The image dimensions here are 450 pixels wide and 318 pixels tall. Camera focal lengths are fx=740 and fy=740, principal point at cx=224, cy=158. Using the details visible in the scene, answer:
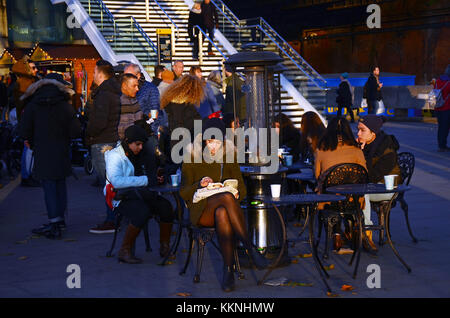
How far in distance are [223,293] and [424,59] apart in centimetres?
2594

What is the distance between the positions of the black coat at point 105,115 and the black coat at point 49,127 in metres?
0.39

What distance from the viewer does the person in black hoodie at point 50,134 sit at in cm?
826

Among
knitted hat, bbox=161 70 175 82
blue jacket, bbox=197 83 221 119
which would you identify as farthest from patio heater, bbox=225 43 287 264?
knitted hat, bbox=161 70 175 82

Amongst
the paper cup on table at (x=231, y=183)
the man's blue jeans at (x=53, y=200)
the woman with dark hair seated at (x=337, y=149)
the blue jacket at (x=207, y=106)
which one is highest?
the blue jacket at (x=207, y=106)

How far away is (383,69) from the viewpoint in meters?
32.0

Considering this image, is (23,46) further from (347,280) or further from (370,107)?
(347,280)

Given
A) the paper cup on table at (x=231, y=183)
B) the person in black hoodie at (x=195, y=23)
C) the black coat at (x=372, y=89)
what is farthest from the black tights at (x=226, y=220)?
the black coat at (x=372, y=89)

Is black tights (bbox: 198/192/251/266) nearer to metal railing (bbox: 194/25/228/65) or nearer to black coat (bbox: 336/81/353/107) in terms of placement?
metal railing (bbox: 194/25/228/65)

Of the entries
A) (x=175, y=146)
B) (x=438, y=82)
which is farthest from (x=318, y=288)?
(x=438, y=82)

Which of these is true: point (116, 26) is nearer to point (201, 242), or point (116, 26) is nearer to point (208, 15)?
point (208, 15)

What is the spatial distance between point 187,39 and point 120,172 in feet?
55.8

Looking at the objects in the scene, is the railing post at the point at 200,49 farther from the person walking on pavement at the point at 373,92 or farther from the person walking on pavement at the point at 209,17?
the person walking on pavement at the point at 373,92

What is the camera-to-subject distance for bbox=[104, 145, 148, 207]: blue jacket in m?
7.17

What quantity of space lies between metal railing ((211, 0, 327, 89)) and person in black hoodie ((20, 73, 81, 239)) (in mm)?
13700
